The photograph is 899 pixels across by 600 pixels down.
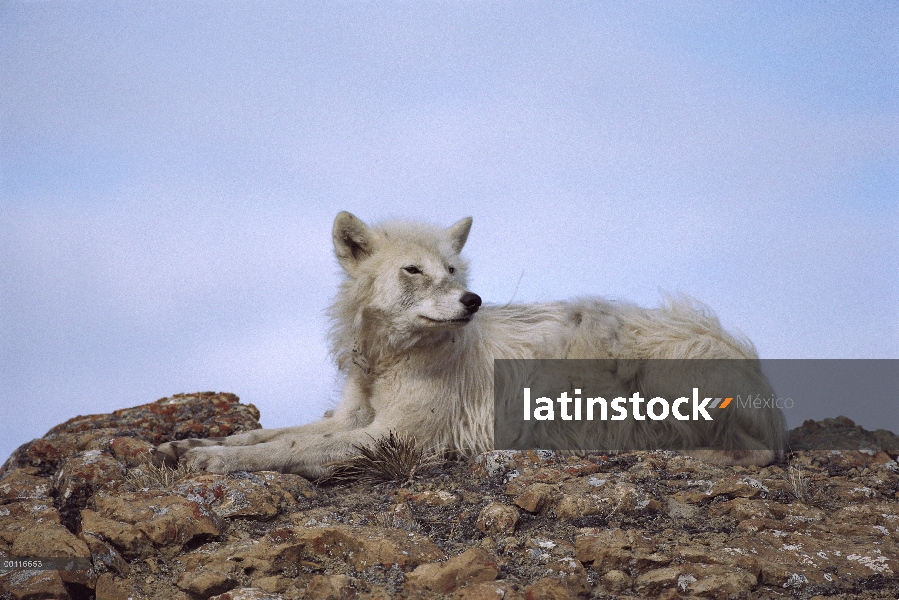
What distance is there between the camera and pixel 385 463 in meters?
7.76

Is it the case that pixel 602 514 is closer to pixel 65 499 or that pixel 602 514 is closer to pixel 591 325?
pixel 591 325

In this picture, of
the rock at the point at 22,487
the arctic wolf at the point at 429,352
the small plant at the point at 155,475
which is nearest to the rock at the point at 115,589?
the small plant at the point at 155,475

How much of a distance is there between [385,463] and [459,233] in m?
2.71

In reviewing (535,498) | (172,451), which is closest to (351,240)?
(172,451)

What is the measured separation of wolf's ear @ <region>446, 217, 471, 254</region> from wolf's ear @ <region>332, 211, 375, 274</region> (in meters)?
0.97

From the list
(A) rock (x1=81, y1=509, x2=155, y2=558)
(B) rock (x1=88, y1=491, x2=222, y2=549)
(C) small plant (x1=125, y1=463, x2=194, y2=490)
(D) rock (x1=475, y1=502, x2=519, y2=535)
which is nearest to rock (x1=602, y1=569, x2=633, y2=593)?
(D) rock (x1=475, y1=502, x2=519, y2=535)

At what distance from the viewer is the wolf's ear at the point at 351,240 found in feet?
27.2

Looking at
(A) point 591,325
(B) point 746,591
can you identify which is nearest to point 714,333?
(A) point 591,325

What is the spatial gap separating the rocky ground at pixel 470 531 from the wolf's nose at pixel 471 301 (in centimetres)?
143

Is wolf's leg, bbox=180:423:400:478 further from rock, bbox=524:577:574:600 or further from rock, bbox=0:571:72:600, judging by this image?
rock, bbox=524:577:574:600

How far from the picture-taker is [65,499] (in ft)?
24.0

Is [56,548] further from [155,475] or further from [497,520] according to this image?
[497,520]

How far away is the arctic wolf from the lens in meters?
7.97

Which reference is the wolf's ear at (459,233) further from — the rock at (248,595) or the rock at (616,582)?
the rock at (248,595)
